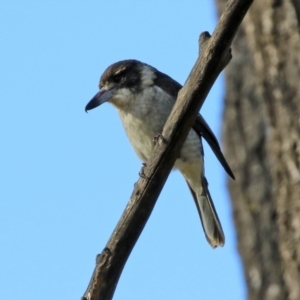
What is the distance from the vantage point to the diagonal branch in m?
4.15

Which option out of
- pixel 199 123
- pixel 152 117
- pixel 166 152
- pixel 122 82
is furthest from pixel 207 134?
pixel 166 152

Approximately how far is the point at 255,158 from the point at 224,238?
5.23 ft

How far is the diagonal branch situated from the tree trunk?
0.78m

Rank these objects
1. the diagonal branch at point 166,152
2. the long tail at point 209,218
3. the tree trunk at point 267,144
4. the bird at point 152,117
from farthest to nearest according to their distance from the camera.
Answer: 1. the long tail at point 209,218
2. the bird at point 152,117
3. the tree trunk at point 267,144
4. the diagonal branch at point 166,152

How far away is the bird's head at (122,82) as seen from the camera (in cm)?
633

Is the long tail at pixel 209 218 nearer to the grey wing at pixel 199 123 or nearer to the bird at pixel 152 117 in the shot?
the bird at pixel 152 117

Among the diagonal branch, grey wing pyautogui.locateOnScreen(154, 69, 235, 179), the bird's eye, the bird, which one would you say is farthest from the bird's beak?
the diagonal branch

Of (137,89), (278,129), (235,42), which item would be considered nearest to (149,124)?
(137,89)

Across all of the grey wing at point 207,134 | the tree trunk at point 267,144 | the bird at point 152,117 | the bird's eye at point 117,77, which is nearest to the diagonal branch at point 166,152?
the tree trunk at point 267,144

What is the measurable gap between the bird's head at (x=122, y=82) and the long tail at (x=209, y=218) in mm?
850

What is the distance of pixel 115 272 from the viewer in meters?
4.26

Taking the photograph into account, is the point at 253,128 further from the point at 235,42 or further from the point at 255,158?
the point at 235,42

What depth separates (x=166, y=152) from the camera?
4379mm

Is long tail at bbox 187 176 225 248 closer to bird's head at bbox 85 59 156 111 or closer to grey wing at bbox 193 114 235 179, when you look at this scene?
grey wing at bbox 193 114 235 179
